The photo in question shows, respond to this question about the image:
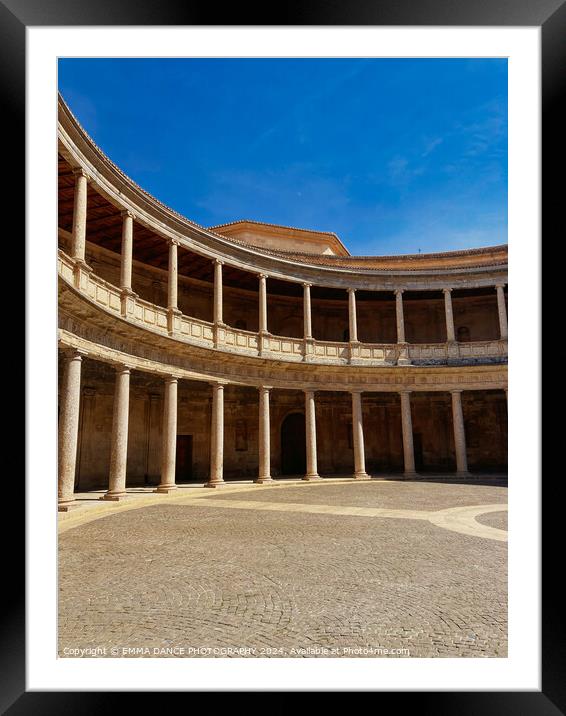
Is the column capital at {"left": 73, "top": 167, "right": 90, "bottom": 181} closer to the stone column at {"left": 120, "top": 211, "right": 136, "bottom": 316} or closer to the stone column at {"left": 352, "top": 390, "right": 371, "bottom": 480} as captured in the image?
the stone column at {"left": 120, "top": 211, "right": 136, "bottom": 316}

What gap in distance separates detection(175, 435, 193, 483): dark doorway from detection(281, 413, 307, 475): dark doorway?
5368 millimetres

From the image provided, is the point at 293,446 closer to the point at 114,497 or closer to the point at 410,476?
the point at 410,476

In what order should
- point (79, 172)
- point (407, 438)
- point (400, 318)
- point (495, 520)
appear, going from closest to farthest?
point (495, 520)
point (79, 172)
point (407, 438)
point (400, 318)

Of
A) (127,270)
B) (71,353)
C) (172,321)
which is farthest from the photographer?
(172,321)

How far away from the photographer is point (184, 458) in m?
21.5

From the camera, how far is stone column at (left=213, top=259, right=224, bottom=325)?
719 inches

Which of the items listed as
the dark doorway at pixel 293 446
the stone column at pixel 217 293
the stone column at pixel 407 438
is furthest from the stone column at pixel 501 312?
the stone column at pixel 217 293

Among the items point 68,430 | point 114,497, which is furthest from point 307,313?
point 68,430

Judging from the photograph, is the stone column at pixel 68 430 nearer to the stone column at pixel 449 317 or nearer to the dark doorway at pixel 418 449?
the stone column at pixel 449 317

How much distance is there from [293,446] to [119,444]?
42.6ft
